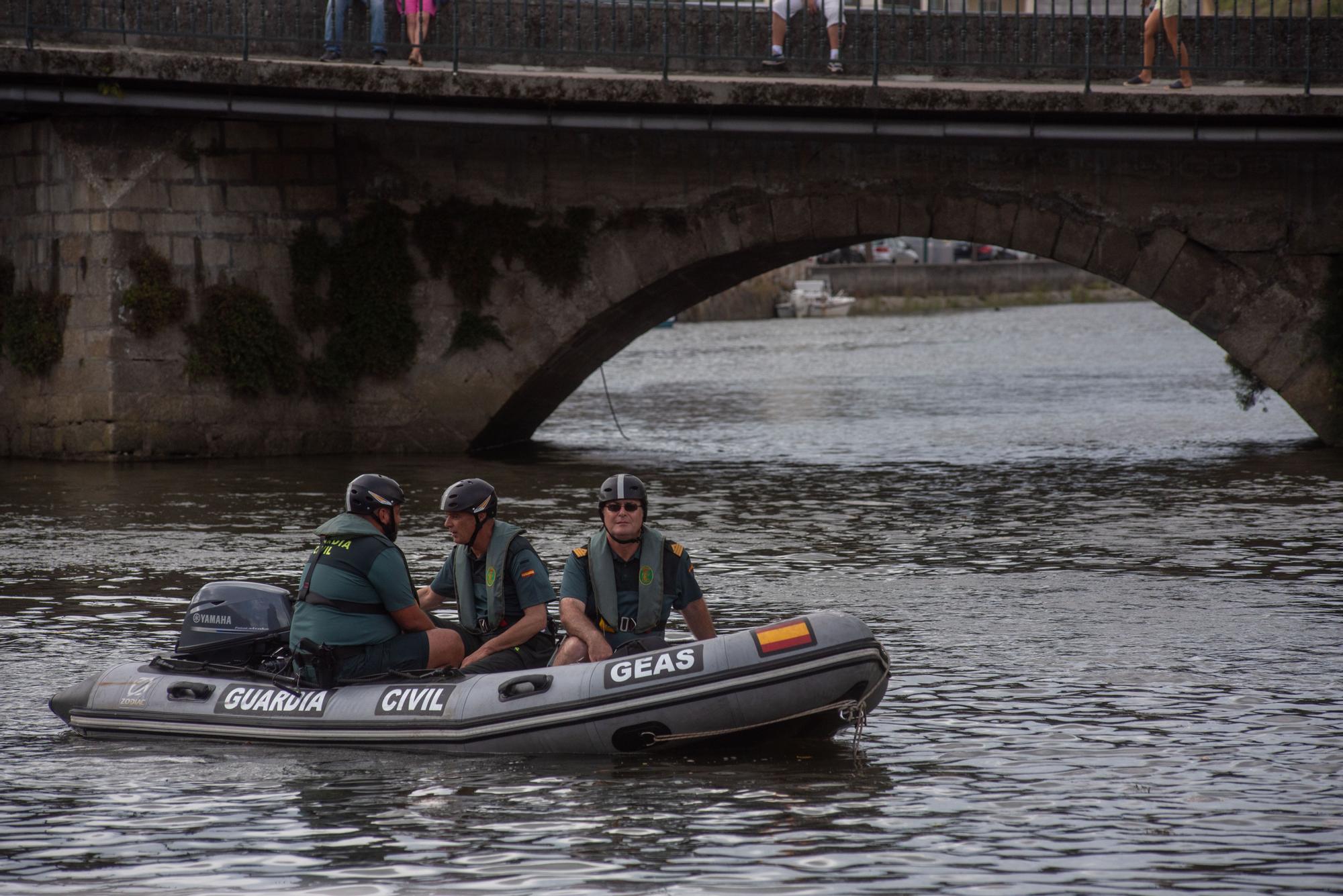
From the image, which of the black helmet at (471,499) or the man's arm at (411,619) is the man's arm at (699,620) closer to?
the black helmet at (471,499)

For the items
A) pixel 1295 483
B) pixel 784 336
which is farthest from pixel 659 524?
pixel 784 336

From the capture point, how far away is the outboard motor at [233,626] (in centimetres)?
916

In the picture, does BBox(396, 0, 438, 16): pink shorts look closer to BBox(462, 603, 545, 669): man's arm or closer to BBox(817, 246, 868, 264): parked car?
BBox(462, 603, 545, 669): man's arm

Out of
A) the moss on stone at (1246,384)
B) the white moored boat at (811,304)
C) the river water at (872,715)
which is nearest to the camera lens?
the river water at (872,715)

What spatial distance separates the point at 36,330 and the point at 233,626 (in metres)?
11.7

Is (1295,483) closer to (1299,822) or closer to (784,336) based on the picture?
(1299,822)

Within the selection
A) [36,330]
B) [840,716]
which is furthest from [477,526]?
[36,330]

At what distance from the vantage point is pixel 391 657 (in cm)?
894

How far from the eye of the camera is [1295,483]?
1764 cm

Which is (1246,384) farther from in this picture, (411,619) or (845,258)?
(845,258)

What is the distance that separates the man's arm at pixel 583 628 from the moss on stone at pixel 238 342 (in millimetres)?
11701

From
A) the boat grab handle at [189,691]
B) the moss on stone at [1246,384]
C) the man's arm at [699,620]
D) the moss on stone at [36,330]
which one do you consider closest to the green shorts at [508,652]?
the man's arm at [699,620]

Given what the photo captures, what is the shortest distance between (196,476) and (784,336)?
111ft

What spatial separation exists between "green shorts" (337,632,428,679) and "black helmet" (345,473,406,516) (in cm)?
63
